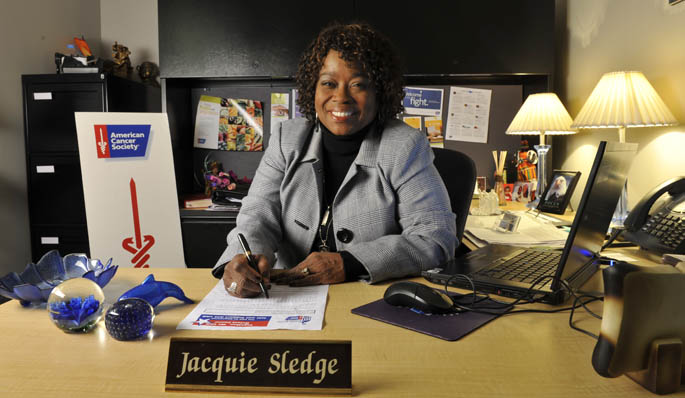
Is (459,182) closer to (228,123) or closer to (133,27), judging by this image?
(228,123)

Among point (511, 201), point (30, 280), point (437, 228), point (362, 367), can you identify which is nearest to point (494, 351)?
point (362, 367)

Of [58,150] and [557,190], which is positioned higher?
[58,150]

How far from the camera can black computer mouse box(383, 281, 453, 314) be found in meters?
0.84

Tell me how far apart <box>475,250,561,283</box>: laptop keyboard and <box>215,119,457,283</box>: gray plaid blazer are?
15 centimetres

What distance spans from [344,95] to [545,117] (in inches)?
55.5

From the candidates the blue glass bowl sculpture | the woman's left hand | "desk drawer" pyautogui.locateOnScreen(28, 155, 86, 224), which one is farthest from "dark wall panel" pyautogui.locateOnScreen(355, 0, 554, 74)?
the blue glass bowl sculpture

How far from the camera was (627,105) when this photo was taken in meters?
1.75

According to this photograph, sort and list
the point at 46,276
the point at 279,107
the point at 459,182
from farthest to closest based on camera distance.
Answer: the point at 279,107 → the point at 459,182 → the point at 46,276

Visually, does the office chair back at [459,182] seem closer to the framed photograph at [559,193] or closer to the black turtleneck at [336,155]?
the black turtleneck at [336,155]

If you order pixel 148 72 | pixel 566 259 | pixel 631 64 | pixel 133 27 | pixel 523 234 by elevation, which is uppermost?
pixel 133 27

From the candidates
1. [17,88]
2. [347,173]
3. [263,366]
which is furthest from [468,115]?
[17,88]

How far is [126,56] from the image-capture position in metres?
→ 3.08

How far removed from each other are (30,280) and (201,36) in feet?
6.27

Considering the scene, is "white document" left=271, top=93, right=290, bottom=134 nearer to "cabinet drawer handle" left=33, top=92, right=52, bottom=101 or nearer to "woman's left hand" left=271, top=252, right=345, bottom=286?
"cabinet drawer handle" left=33, top=92, right=52, bottom=101
